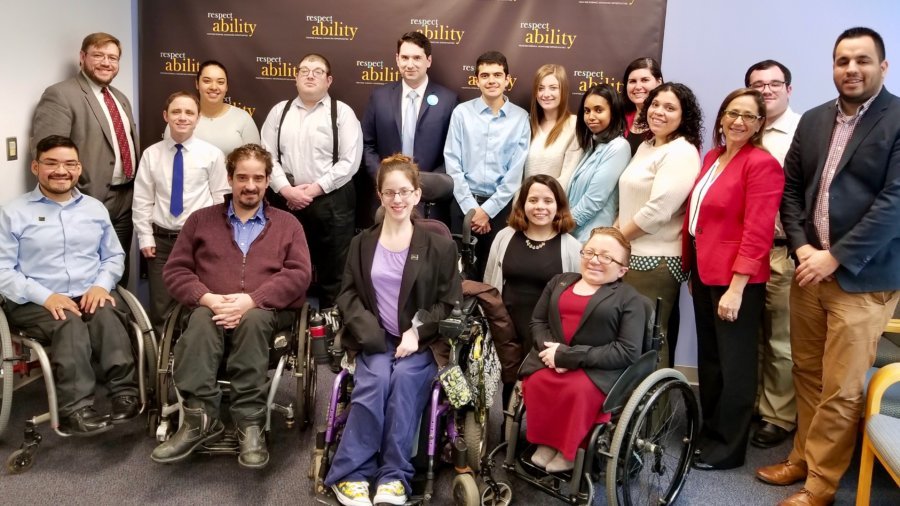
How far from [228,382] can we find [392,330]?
693 mm

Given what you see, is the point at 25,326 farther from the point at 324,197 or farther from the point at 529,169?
the point at 529,169

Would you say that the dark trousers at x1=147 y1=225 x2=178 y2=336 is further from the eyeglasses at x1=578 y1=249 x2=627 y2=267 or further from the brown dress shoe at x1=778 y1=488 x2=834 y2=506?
the brown dress shoe at x1=778 y1=488 x2=834 y2=506

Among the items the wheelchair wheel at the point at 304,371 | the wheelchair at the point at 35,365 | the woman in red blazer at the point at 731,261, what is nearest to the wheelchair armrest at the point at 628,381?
the woman in red blazer at the point at 731,261

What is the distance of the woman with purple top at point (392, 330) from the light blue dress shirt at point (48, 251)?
3.98 ft

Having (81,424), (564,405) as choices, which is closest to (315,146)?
(81,424)

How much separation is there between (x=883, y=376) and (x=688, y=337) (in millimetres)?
1513

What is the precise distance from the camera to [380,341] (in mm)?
2672

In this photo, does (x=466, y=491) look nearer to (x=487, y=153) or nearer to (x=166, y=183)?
(x=487, y=153)

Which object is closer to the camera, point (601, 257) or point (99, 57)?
point (601, 257)

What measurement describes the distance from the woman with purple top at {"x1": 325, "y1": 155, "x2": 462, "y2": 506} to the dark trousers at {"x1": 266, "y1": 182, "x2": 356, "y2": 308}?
42.8 inches

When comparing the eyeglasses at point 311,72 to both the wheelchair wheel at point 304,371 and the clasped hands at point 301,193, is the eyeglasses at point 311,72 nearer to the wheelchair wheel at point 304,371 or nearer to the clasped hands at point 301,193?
the clasped hands at point 301,193

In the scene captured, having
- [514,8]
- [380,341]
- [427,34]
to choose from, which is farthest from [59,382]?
[514,8]

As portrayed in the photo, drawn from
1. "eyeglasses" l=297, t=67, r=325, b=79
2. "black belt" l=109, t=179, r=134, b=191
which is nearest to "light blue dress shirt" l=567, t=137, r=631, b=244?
"eyeglasses" l=297, t=67, r=325, b=79

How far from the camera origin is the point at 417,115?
12.6 feet
